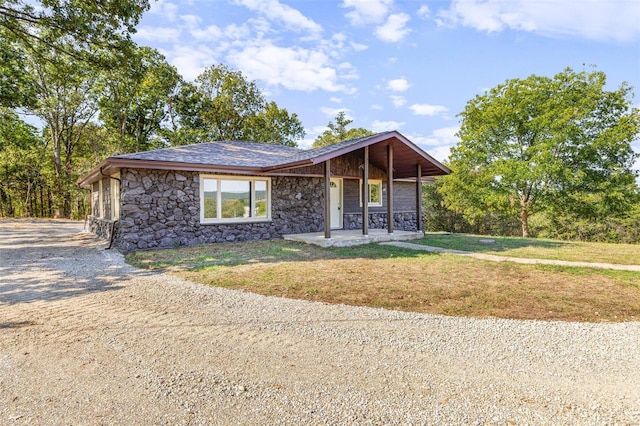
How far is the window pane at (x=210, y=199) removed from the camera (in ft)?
32.1

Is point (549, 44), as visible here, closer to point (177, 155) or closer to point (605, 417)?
point (177, 155)

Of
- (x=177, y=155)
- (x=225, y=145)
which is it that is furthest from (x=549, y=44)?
(x=177, y=155)

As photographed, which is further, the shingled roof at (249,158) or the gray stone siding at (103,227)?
the gray stone siding at (103,227)

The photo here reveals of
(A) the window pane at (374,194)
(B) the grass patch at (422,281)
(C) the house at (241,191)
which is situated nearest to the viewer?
(B) the grass patch at (422,281)

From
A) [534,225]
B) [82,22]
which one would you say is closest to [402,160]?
[82,22]

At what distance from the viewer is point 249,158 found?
1126cm

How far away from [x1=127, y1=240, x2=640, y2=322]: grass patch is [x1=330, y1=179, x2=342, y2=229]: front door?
4.42 meters

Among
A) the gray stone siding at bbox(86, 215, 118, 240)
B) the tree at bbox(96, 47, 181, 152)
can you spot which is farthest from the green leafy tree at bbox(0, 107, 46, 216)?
the gray stone siding at bbox(86, 215, 118, 240)

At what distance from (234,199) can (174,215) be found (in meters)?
1.82

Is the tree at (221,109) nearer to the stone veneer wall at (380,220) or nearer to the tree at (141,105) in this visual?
the tree at (141,105)

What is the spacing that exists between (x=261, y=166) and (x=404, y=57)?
6.43 m

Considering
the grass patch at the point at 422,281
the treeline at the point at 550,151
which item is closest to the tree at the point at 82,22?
the grass patch at the point at 422,281

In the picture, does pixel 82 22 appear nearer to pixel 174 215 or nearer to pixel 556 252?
pixel 174 215

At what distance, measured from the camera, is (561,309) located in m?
3.99
